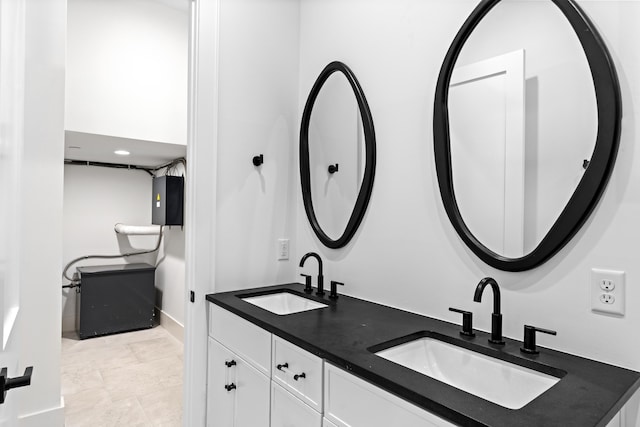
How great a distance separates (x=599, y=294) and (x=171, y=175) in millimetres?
3667

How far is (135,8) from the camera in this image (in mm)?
2893

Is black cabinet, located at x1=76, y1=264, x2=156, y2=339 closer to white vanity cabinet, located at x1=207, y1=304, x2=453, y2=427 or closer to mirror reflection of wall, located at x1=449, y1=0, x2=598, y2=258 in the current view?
white vanity cabinet, located at x1=207, y1=304, x2=453, y2=427

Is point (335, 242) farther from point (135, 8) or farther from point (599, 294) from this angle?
point (135, 8)

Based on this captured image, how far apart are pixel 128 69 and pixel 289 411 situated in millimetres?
2696

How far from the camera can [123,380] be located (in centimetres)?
281

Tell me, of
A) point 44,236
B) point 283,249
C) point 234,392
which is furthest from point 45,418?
point 283,249

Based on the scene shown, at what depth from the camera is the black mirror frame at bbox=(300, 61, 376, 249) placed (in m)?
1.74

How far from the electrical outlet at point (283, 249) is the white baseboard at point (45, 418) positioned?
156cm

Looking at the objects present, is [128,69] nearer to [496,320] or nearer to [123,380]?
[123,380]

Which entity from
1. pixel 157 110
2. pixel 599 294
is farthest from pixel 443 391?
pixel 157 110

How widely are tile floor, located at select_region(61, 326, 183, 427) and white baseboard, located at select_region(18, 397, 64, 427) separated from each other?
92mm

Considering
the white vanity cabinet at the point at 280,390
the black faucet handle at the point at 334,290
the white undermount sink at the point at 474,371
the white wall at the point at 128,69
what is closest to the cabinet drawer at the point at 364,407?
the white vanity cabinet at the point at 280,390

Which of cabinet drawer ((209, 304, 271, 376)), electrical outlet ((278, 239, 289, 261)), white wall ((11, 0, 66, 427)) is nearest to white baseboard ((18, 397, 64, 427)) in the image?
white wall ((11, 0, 66, 427))

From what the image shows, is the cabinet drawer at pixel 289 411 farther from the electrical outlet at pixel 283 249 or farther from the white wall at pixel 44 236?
the white wall at pixel 44 236
